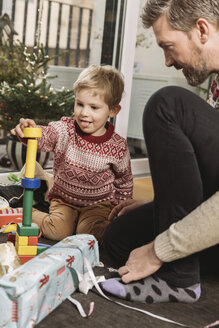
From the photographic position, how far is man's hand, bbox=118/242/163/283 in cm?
111

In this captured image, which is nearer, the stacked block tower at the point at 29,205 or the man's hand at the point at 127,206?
the stacked block tower at the point at 29,205

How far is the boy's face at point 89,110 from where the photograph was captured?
5.66 feet

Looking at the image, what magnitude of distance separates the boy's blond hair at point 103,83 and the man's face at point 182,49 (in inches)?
18.6

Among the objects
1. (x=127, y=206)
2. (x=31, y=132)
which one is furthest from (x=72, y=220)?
(x=31, y=132)

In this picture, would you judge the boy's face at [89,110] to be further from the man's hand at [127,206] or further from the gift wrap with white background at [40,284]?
the gift wrap with white background at [40,284]

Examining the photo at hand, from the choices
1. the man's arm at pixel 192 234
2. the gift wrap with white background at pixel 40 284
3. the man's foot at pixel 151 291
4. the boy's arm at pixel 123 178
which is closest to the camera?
the gift wrap with white background at pixel 40 284

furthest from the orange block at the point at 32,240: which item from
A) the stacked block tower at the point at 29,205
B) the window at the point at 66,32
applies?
the window at the point at 66,32

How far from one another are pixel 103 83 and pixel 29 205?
68 cm

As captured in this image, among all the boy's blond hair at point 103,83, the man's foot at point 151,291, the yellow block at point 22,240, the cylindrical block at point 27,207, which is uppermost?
the boy's blond hair at point 103,83

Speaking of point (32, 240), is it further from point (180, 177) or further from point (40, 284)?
point (180, 177)

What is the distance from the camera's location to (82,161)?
5.65ft

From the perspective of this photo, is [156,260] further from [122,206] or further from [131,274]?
[122,206]

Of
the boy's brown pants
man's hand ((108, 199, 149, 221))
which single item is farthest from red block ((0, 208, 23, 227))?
man's hand ((108, 199, 149, 221))

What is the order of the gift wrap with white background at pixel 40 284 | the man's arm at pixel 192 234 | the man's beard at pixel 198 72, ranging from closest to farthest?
the gift wrap with white background at pixel 40 284
the man's arm at pixel 192 234
the man's beard at pixel 198 72
